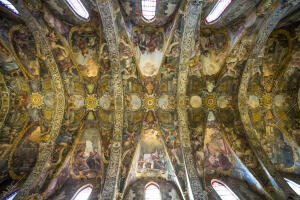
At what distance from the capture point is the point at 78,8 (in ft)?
23.5

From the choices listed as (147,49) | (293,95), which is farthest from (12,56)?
(293,95)

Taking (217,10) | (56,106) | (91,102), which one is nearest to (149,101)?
(91,102)

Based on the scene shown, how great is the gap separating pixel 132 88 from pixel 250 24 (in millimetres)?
6609

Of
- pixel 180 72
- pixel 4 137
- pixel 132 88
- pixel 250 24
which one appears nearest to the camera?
pixel 250 24

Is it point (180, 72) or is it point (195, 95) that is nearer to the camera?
point (180, 72)

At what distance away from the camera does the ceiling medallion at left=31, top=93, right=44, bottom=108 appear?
26.1ft

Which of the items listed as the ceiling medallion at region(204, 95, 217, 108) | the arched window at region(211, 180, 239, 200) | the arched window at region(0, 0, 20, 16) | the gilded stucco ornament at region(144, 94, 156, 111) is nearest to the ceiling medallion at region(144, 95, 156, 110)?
the gilded stucco ornament at region(144, 94, 156, 111)

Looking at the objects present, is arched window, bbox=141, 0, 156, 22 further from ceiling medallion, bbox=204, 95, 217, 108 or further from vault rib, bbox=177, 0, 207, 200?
ceiling medallion, bbox=204, 95, 217, 108

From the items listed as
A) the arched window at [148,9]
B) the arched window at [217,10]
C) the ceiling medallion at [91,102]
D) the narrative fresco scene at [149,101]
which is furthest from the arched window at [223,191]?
the arched window at [148,9]

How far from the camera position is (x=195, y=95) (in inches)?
341

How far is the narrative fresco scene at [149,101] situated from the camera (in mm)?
6902

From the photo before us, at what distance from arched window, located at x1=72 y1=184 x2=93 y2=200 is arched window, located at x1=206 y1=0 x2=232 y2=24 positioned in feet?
35.3

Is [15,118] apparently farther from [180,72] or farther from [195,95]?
[195,95]

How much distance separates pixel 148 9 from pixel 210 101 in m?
6.02
